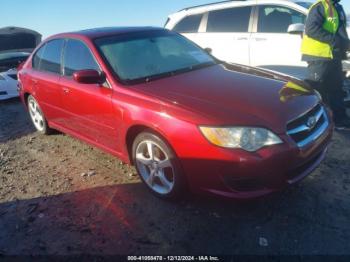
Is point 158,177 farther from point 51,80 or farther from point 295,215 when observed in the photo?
point 51,80

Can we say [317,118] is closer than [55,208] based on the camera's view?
Yes

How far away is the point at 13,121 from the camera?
6.84 meters

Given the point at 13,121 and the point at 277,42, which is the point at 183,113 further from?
the point at 13,121

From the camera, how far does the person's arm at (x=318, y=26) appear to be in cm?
493

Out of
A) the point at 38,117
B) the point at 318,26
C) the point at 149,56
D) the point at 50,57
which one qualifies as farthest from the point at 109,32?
the point at 318,26

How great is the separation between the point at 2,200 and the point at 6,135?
94.8 inches

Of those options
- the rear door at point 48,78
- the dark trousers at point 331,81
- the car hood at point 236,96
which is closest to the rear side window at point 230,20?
the dark trousers at point 331,81

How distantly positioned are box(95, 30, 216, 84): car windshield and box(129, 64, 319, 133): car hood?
21 centimetres

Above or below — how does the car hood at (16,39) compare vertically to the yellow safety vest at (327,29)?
below

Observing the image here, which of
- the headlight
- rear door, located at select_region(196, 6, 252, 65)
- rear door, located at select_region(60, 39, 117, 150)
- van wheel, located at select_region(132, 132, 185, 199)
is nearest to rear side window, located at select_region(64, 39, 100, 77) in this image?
rear door, located at select_region(60, 39, 117, 150)

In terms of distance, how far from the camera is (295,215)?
10.4 feet

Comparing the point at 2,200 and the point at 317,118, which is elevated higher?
the point at 317,118

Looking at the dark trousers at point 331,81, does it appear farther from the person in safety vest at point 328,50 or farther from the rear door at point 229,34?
the rear door at point 229,34

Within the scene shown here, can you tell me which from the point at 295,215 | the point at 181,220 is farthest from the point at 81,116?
the point at 295,215
